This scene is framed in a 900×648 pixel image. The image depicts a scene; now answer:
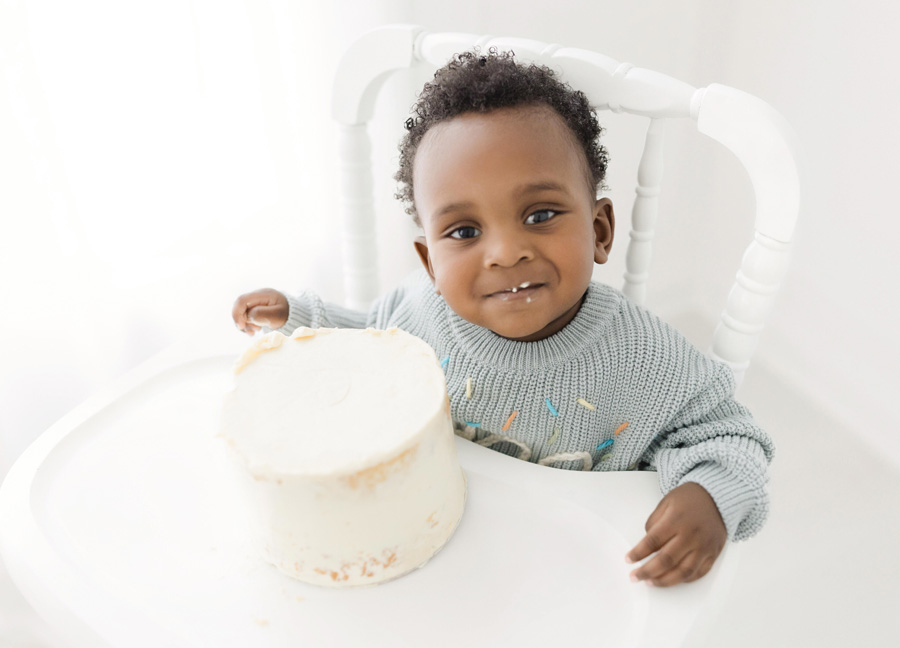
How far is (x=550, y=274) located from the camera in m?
0.65

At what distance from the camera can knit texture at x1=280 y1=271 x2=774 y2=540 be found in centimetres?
66

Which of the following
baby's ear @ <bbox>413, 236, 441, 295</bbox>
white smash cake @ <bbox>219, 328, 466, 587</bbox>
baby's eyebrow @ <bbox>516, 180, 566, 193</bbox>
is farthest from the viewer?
baby's ear @ <bbox>413, 236, 441, 295</bbox>

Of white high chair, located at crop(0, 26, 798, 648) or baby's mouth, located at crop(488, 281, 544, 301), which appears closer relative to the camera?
white high chair, located at crop(0, 26, 798, 648)

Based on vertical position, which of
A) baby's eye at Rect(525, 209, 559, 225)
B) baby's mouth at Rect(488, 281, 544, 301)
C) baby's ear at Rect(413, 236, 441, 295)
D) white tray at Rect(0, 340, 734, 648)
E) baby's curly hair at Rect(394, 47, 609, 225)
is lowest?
white tray at Rect(0, 340, 734, 648)

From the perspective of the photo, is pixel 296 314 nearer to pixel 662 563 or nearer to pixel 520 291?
pixel 520 291

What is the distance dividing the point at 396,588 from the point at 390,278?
0.83 meters

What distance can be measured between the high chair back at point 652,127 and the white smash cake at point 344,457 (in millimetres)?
292

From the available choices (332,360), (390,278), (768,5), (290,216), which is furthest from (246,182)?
(768,5)

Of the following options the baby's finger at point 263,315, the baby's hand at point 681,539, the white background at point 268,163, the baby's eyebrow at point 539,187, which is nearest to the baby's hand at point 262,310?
the baby's finger at point 263,315

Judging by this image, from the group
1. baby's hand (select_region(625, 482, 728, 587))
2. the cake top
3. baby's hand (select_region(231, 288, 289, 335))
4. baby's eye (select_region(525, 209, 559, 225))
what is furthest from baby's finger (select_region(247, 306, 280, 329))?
baby's hand (select_region(625, 482, 728, 587))

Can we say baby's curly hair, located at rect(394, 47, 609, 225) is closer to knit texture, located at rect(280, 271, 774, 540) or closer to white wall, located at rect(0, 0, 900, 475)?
knit texture, located at rect(280, 271, 774, 540)

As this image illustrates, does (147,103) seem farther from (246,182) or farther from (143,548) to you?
(143,548)

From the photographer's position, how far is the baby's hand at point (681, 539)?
56 centimetres

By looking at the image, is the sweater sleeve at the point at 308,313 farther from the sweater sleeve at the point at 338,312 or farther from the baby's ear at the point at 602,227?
the baby's ear at the point at 602,227
